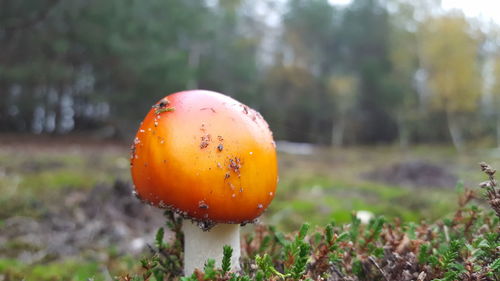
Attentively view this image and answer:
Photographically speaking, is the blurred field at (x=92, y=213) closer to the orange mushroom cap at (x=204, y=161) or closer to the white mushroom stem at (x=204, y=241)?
the white mushroom stem at (x=204, y=241)

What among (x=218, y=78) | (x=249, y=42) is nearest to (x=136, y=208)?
(x=218, y=78)

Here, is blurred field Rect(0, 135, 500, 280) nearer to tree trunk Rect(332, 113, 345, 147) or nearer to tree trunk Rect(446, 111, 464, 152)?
tree trunk Rect(446, 111, 464, 152)

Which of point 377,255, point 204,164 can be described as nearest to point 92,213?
point 204,164

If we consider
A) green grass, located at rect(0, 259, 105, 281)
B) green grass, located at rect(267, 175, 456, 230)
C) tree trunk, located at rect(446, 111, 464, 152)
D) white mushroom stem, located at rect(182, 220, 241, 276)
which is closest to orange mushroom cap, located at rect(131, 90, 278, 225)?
white mushroom stem, located at rect(182, 220, 241, 276)

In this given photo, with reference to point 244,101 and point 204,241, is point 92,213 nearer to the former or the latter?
point 204,241

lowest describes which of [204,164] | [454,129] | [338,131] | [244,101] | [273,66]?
[338,131]

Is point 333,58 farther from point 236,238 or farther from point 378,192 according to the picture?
point 236,238

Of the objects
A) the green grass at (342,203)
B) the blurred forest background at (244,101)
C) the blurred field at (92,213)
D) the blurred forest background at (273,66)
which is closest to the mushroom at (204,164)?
the blurred forest background at (244,101)
